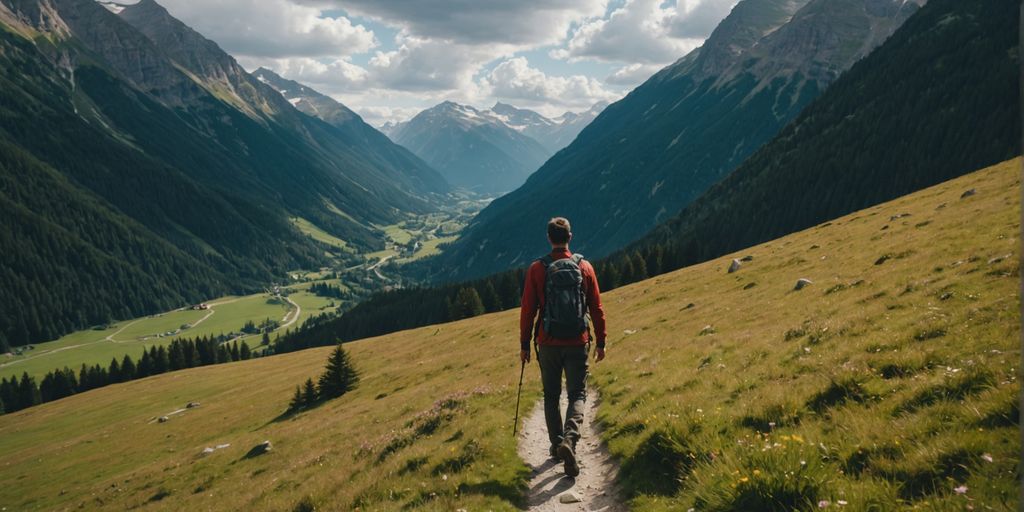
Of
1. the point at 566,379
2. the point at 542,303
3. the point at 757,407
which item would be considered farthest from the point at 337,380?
the point at 757,407

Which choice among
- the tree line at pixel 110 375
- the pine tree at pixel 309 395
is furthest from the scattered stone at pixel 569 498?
the tree line at pixel 110 375

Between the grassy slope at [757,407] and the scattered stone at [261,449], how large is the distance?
603mm

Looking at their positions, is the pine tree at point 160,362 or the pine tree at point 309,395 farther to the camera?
the pine tree at point 160,362

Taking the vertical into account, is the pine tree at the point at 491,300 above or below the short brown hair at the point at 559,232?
below

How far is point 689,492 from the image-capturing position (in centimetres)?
798

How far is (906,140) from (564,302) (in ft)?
676

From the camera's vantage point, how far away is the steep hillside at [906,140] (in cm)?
14912

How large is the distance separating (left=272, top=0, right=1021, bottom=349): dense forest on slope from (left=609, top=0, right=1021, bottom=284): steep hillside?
37 centimetres

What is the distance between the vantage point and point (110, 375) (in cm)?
12475

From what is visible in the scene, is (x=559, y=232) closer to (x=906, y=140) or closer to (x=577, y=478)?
(x=577, y=478)

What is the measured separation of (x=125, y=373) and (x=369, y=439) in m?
140

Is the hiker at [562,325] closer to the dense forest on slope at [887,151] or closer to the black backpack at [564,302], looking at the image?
the black backpack at [564,302]

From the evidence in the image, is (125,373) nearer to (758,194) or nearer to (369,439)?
(369,439)

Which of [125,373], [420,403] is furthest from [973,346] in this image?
[125,373]
